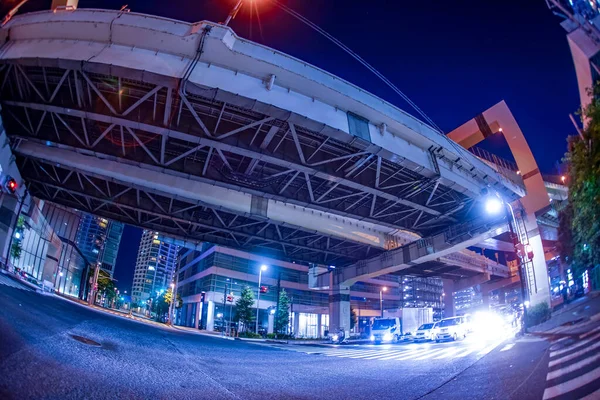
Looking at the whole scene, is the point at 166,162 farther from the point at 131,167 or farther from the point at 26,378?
the point at 26,378

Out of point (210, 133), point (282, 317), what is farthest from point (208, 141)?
point (282, 317)

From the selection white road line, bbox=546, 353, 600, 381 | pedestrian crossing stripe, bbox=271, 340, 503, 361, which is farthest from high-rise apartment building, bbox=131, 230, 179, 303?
white road line, bbox=546, 353, 600, 381

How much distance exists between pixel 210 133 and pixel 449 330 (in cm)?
2535

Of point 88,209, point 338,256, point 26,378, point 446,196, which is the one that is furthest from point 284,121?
point 338,256

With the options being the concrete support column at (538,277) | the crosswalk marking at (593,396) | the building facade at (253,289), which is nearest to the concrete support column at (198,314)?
the building facade at (253,289)

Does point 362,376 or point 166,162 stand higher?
point 166,162

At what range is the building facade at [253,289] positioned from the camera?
50438mm

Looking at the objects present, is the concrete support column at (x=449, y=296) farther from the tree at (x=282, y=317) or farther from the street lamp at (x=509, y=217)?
the street lamp at (x=509, y=217)

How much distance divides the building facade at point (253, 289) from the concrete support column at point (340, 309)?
12839 millimetres

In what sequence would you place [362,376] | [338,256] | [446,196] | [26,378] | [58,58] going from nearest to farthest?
[26,378] → [362,376] → [58,58] → [446,196] → [338,256]

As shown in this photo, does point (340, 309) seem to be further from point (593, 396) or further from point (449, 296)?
point (449, 296)

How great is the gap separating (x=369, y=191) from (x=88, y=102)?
535 inches

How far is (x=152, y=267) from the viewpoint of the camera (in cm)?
18375

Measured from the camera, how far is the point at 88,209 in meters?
21.5
